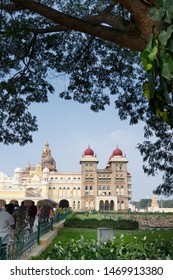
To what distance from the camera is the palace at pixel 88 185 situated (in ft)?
219

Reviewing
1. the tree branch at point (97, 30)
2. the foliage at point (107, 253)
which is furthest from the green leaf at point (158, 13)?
the foliage at point (107, 253)

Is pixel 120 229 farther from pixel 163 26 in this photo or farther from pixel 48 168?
pixel 48 168

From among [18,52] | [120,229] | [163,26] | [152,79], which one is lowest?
[120,229]

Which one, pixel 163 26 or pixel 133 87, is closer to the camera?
pixel 163 26

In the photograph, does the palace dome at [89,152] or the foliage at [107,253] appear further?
the palace dome at [89,152]

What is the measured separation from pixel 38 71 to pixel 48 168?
2718 inches

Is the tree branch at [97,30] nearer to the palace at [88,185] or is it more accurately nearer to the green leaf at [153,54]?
the green leaf at [153,54]

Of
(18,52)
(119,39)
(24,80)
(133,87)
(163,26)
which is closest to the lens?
(163,26)

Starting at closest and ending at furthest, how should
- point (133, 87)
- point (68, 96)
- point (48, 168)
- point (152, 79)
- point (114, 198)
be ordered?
point (152, 79) < point (68, 96) < point (133, 87) < point (114, 198) < point (48, 168)

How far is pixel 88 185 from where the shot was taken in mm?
68125

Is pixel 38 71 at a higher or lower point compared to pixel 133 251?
higher

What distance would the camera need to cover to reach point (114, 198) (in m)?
66.7

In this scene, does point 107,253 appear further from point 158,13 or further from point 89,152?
point 89,152
